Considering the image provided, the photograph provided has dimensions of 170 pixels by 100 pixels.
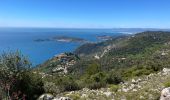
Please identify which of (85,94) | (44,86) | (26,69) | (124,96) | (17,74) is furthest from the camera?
(44,86)

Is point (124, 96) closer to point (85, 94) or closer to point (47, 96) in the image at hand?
point (85, 94)

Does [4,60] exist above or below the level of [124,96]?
above

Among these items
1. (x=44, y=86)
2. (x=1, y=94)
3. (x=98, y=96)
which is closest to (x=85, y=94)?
(x=98, y=96)

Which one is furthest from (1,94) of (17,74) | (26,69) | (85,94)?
(85,94)

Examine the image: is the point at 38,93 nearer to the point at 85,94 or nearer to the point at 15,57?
the point at 15,57

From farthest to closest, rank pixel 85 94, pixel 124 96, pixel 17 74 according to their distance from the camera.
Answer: pixel 17 74 → pixel 85 94 → pixel 124 96

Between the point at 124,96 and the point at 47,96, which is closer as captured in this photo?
the point at 124,96

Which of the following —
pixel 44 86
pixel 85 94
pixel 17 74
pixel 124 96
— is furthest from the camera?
pixel 44 86

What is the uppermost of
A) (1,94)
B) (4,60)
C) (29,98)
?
(4,60)

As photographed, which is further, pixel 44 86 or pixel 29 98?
pixel 44 86
